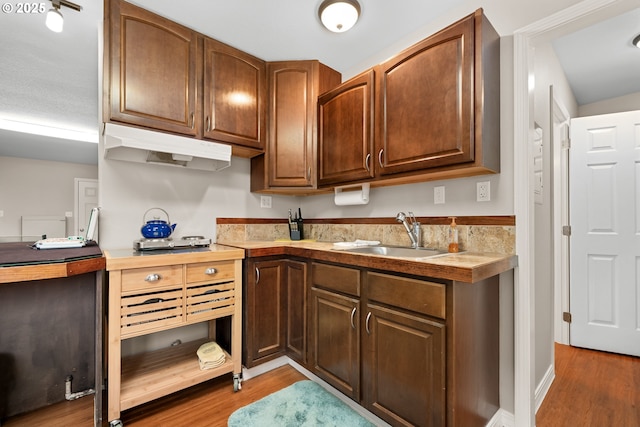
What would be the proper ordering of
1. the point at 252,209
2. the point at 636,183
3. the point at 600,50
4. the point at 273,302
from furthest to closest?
the point at 252,209
the point at 636,183
the point at 600,50
the point at 273,302

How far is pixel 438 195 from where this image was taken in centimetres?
178

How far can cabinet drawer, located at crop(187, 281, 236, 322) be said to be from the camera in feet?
5.36

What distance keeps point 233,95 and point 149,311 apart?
157 cm

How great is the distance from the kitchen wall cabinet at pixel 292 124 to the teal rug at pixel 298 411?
1448 millimetres

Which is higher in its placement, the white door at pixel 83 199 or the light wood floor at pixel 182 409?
the white door at pixel 83 199

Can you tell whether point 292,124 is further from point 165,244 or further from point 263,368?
point 263,368

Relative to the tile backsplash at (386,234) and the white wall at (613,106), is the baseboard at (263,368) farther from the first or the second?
the white wall at (613,106)

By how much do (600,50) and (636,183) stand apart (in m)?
1.09

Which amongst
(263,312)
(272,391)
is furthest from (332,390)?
(263,312)

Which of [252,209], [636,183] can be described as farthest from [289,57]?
[636,183]

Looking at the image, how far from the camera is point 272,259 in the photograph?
1.93m

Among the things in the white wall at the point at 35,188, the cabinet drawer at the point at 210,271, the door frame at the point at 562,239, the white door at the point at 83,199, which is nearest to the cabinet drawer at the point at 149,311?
the cabinet drawer at the point at 210,271

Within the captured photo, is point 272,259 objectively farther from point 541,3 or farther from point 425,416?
point 541,3

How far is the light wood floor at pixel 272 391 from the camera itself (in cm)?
151
